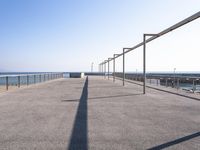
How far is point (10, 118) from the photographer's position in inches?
257

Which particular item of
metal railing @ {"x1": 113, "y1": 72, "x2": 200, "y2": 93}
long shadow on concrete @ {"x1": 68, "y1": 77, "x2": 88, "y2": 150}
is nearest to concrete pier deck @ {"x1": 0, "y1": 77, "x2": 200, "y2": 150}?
long shadow on concrete @ {"x1": 68, "y1": 77, "x2": 88, "y2": 150}

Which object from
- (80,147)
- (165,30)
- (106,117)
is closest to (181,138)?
(80,147)

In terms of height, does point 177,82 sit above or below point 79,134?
above

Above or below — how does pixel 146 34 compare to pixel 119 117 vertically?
above

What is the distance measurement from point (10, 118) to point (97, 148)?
11.7ft

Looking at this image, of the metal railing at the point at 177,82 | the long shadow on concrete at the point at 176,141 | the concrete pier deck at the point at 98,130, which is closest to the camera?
the long shadow on concrete at the point at 176,141

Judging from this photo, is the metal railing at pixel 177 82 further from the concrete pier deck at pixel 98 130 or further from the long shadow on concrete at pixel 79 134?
the long shadow on concrete at pixel 79 134

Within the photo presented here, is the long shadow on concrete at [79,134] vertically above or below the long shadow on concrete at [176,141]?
above

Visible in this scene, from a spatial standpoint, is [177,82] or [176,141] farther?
[177,82]

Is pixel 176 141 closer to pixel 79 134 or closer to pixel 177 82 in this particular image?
pixel 79 134

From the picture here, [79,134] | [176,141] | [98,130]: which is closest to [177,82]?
[98,130]

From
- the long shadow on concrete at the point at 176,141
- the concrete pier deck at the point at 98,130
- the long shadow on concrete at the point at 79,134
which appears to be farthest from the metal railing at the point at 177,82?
the long shadow on concrete at the point at 79,134

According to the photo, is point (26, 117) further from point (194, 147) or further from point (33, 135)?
point (194, 147)

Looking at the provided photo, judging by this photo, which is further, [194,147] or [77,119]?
[77,119]
